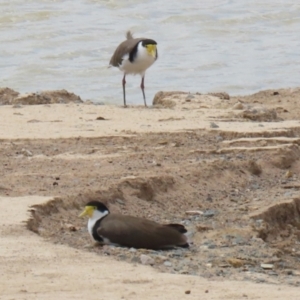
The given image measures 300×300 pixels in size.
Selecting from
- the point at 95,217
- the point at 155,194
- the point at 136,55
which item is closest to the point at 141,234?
the point at 95,217

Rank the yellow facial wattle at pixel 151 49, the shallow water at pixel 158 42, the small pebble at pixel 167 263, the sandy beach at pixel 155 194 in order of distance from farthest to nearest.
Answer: the shallow water at pixel 158 42 < the yellow facial wattle at pixel 151 49 < the small pebble at pixel 167 263 < the sandy beach at pixel 155 194

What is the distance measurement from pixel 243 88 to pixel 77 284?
1063 centimetres

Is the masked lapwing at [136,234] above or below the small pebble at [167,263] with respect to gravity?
above

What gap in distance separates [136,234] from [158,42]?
42.4 ft

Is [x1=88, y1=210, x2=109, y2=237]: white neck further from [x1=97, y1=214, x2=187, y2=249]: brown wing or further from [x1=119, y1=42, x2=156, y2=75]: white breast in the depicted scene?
[x1=119, y1=42, x2=156, y2=75]: white breast

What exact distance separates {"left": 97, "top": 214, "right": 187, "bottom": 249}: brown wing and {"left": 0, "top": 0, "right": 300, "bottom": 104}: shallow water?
799 cm

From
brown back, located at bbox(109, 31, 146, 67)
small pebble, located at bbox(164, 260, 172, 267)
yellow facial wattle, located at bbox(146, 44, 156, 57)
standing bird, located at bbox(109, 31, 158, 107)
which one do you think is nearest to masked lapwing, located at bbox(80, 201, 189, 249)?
small pebble, located at bbox(164, 260, 172, 267)

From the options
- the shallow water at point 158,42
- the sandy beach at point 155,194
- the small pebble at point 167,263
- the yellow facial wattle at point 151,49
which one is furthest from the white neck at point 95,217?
the shallow water at point 158,42

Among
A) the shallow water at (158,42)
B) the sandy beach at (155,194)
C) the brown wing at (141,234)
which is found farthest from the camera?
the shallow water at (158,42)

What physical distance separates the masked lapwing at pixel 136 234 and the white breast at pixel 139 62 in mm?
7014

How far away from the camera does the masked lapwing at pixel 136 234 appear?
6.93m

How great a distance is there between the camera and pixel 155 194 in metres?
8.35

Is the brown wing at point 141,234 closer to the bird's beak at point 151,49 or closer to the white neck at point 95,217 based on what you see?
the white neck at point 95,217

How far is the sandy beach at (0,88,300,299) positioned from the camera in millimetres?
5969
